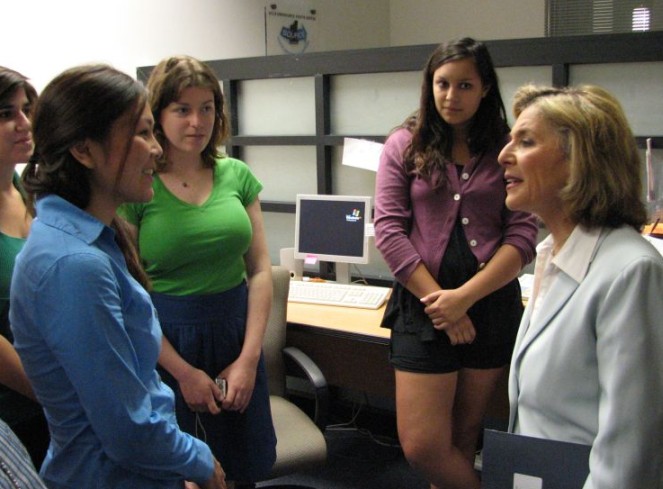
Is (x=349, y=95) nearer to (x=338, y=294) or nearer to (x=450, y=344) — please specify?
(x=338, y=294)

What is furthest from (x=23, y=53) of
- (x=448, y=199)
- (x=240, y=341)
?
(x=448, y=199)

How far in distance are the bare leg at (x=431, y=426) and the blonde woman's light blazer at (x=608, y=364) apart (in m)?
0.57

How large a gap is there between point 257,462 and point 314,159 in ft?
5.08

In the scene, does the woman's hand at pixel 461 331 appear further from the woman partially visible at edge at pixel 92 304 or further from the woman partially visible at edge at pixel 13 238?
the woman partially visible at edge at pixel 13 238

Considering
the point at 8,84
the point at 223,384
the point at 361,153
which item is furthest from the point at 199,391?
the point at 361,153

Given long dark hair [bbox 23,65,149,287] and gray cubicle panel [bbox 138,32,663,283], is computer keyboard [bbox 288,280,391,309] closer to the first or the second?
gray cubicle panel [bbox 138,32,663,283]

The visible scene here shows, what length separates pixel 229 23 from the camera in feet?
12.8

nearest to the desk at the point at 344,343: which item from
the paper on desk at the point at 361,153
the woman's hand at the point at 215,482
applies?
the paper on desk at the point at 361,153

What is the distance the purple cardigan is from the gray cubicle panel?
30.7 inches

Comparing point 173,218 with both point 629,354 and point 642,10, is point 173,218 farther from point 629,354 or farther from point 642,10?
point 642,10

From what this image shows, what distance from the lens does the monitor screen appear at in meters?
2.76

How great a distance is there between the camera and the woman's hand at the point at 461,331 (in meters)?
1.75

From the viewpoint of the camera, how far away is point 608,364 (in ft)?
3.50

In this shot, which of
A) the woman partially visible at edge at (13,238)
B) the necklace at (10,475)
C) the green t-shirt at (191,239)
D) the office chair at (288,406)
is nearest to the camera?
the necklace at (10,475)
